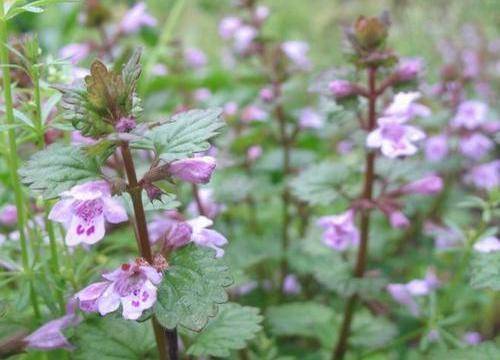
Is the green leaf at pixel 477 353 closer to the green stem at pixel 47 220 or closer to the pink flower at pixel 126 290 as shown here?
the pink flower at pixel 126 290

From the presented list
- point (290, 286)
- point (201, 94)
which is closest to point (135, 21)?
point (201, 94)

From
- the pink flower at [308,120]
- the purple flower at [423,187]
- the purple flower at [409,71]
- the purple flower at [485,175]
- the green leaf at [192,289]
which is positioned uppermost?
the purple flower at [409,71]

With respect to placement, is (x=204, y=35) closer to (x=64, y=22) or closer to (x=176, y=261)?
(x=64, y=22)

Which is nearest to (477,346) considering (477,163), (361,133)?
(361,133)

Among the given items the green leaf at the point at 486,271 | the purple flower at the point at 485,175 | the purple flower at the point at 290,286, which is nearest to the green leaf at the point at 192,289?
the green leaf at the point at 486,271

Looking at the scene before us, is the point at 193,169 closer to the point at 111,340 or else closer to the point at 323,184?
the point at 111,340

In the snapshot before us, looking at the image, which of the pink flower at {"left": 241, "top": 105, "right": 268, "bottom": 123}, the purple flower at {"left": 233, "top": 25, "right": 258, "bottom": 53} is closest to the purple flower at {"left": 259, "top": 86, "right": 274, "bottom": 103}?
the pink flower at {"left": 241, "top": 105, "right": 268, "bottom": 123}

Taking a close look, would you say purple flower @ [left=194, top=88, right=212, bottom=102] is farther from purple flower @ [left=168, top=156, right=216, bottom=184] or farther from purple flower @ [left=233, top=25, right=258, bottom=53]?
purple flower @ [left=168, top=156, right=216, bottom=184]
